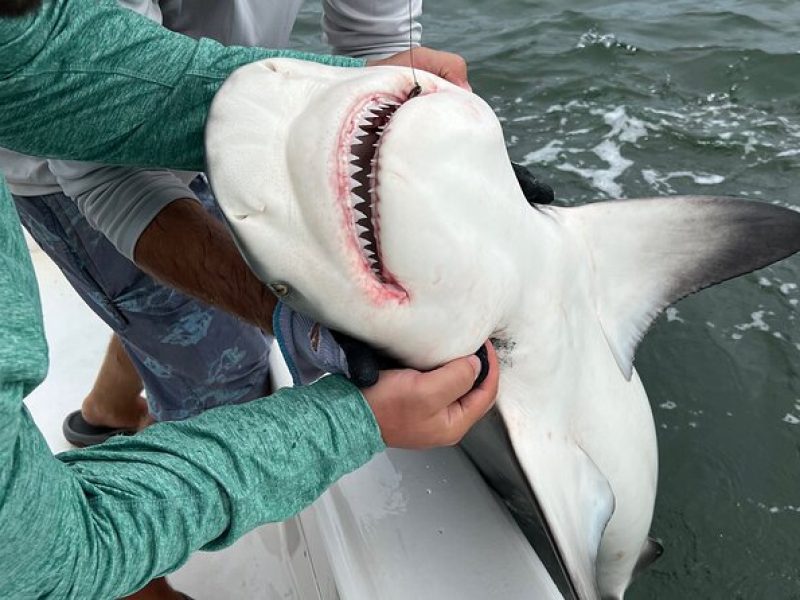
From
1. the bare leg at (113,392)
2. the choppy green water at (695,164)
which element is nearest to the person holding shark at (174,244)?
the bare leg at (113,392)

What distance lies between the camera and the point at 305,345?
115 centimetres

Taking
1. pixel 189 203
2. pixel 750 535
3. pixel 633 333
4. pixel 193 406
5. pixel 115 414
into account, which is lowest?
pixel 750 535

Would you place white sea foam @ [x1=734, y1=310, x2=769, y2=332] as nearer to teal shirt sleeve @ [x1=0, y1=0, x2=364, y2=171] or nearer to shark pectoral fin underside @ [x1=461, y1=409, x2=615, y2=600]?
shark pectoral fin underside @ [x1=461, y1=409, x2=615, y2=600]

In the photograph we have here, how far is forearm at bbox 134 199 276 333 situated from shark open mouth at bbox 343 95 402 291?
1.45ft

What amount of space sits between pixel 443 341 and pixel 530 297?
213 mm

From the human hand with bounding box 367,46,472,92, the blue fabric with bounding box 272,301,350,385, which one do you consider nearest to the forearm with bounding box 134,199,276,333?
the blue fabric with bounding box 272,301,350,385

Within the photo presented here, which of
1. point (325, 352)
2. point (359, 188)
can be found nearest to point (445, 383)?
point (325, 352)

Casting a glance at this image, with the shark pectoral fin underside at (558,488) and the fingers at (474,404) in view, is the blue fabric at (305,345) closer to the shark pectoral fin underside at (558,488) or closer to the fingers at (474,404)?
the fingers at (474,404)

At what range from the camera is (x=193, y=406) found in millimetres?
1854

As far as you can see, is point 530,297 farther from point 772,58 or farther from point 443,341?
point 772,58

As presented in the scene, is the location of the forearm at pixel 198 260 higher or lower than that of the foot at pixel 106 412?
higher

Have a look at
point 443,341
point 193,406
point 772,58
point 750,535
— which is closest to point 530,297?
point 443,341

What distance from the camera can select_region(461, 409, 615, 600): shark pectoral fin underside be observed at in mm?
1261

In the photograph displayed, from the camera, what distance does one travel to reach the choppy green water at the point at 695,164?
6.97ft
